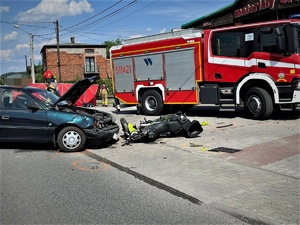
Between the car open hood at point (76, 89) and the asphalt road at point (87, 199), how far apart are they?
88.1 inches

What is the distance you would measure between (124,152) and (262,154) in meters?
3.03

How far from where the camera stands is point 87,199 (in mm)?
4500

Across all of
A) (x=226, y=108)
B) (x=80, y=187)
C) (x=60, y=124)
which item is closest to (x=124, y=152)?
(x=60, y=124)

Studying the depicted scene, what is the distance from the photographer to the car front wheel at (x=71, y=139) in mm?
7406

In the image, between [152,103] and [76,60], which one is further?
[76,60]

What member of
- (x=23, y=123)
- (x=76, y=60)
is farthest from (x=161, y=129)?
(x=76, y=60)

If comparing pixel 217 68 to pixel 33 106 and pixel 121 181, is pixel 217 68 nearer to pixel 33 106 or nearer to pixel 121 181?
pixel 33 106

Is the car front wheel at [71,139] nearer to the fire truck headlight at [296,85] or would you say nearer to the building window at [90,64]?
the fire truck headlight at [296,85]

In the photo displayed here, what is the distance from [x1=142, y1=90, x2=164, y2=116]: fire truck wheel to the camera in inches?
519

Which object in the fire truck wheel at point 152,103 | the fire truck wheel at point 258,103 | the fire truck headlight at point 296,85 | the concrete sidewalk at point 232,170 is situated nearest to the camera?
the concrete sidewalk at point 232,170

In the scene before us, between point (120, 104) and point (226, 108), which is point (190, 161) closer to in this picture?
point (226, 108)

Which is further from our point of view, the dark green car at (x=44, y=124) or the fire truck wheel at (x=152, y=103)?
the fire truck wheel at (x=152, y=103)

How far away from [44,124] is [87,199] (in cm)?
343

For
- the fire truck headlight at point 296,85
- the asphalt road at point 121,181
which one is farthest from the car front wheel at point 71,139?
the fire truck headlight at point 296,85
